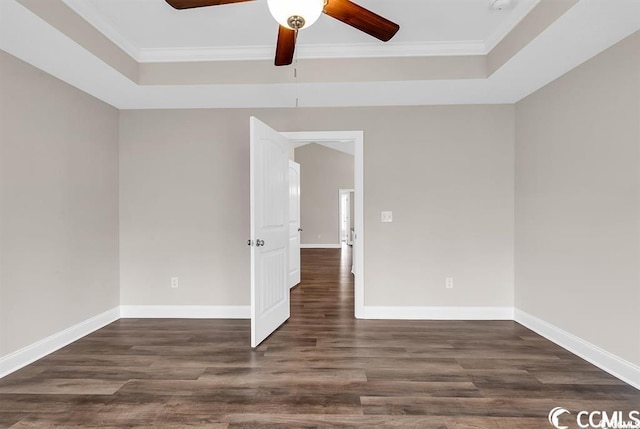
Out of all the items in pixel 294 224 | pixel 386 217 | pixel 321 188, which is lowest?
pixel 294 224

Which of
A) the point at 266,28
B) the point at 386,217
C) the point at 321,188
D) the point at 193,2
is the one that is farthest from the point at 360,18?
the point at 321,188

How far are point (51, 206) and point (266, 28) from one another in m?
2.38

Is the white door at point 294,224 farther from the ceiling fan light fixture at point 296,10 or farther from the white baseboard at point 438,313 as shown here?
the ceiling fan light fixture at point 296,10

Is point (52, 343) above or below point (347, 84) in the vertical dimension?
below

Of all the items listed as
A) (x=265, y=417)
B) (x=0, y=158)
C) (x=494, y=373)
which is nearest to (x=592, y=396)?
(x=494, y=373)

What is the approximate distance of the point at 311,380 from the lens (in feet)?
7.50

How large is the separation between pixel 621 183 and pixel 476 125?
1534 millimetres

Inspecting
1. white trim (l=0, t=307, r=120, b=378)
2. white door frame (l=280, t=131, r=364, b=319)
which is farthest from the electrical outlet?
white trim (l=0, t=307, r=120, b=378)

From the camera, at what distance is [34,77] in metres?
2.62

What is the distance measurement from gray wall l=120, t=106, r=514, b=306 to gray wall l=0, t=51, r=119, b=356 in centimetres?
30

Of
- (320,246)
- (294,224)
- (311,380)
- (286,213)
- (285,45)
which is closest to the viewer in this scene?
(285,45)

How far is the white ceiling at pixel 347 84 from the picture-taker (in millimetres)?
2062

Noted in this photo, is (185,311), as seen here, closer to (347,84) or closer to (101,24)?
(101,24)

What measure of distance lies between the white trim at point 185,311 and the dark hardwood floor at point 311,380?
30 centimetres
